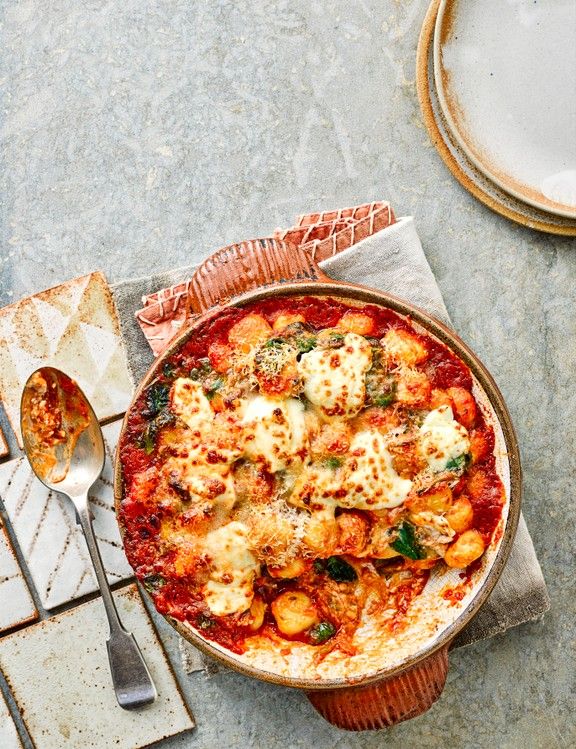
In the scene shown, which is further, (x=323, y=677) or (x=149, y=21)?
(x=149, y=21)

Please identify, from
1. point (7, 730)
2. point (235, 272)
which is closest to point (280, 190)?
point (235, 272)

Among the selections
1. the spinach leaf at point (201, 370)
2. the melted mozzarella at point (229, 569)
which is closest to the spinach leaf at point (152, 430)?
the spinach leaf at point (201, 370)

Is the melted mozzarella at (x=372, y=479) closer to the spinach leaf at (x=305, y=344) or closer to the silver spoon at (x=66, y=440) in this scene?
the spinach leaf at (x=305, y=344)

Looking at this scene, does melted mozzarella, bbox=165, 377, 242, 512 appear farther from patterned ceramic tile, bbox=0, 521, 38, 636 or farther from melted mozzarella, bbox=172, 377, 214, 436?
patterned ceramic tile, bbox=0, 521, 38, 636

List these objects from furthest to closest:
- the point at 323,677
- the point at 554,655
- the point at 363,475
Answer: the point at 554,655
the point at 323,677
the point at 363,475

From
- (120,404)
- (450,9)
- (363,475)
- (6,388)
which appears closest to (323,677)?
(363,475)

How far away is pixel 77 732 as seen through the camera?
2.35 meters

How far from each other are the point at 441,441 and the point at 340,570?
0.44 metres

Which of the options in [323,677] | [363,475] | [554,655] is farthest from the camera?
[554,655]

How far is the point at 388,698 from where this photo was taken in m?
2.00

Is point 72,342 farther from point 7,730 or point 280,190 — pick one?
point 7,730

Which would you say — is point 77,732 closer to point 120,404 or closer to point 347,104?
point 120,404

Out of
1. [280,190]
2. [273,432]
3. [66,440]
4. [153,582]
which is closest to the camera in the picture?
[273,432]

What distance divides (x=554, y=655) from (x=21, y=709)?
1657 mm
